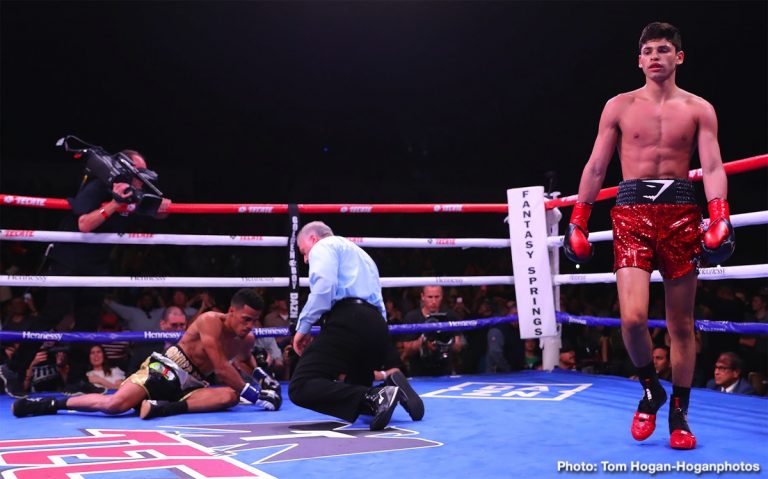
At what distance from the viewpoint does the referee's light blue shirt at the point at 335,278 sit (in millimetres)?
2799

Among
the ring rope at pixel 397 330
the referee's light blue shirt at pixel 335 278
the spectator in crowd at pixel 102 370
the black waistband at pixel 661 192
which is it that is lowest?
the spectator in crowd at pixel 102 370

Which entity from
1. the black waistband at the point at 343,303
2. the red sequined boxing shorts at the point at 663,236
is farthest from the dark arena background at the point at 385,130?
the red sequined boxing shorts at the point at 663,236

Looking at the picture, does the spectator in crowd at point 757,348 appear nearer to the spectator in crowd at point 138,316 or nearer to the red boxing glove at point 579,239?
the red boxing glove at point 579,239

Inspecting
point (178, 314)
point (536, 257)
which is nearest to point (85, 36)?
point (178, 314)

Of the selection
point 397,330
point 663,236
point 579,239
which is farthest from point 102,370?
point 663,236

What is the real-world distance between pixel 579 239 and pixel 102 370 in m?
3.34

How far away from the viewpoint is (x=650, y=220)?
2281 mm

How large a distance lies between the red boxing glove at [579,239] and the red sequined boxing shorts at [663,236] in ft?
0.40

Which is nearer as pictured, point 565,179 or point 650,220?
point 650,220

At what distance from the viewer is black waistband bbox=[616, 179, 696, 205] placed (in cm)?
226

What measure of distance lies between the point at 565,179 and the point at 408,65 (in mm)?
2963

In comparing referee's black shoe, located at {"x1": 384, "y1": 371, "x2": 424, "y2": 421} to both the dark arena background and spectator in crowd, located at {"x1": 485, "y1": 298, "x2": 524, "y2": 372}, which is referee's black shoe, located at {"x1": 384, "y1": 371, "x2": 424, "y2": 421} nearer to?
the dark arena background

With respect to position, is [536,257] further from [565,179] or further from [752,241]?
[752,241]

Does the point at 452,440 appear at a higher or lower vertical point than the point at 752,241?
lower
